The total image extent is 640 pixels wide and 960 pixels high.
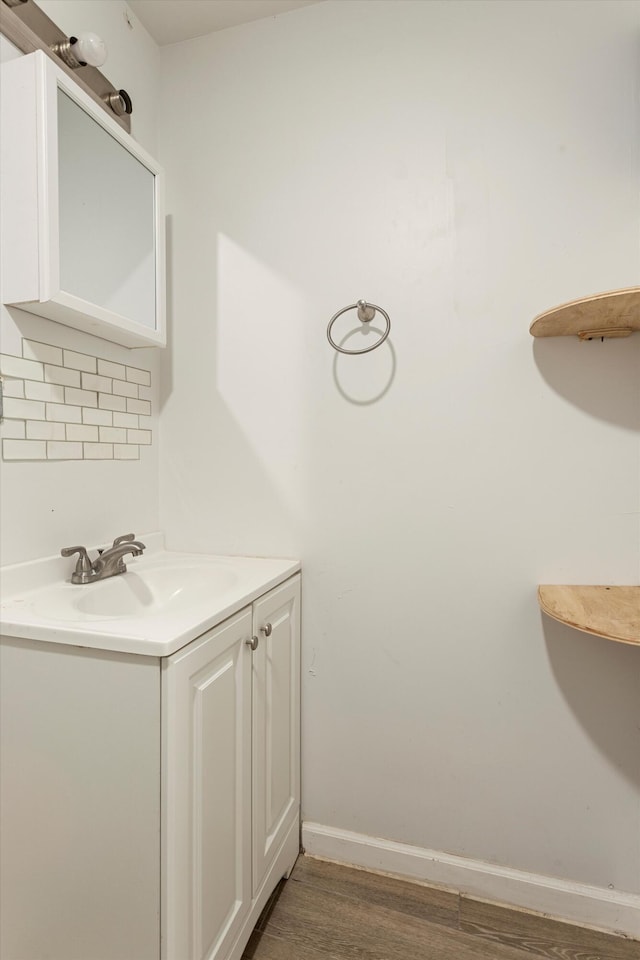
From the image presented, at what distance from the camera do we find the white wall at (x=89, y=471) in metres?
1.19

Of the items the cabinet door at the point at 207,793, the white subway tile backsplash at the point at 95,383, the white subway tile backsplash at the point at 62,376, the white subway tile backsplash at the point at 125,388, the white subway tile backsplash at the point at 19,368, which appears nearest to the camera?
the cabinet door at the point at 207,793

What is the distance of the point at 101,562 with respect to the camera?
4.30 feet

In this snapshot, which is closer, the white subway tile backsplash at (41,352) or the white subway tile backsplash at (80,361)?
the white subway tile backsplash at (41,352)

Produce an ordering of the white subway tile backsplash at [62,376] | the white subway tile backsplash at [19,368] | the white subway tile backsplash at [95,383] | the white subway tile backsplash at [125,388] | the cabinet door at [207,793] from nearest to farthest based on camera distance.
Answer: the cabinet door at [207,793], the white subway tile backsplash at [19,368], the white subway tile backsplash at [62,376], the white subway tile backsplash at [95,383], the white subway tile backsplash at [125,388]

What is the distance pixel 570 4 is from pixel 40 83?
134 cm

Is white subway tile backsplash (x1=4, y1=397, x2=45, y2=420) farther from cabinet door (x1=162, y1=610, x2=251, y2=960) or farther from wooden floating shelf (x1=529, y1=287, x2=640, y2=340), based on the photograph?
wooden floating shelf (x1=529, y1=287, x2=640, y2=340)

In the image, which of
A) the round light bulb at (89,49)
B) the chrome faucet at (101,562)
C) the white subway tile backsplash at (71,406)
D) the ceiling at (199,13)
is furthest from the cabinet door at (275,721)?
the ceiling at (199,13)

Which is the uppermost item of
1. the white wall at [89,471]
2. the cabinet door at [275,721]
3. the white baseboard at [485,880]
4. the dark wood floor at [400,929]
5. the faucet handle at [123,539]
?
the white wall at [89,471]

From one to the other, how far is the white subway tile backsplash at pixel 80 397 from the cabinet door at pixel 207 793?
739 millimetres

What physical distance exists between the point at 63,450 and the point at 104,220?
2.08ft

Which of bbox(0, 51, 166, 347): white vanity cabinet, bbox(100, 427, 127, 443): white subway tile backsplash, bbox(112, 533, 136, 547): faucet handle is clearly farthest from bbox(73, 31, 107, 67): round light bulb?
bbox(112, 533, 136, 547): faucet handle

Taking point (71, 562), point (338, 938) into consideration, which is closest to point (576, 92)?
point (71, 562)

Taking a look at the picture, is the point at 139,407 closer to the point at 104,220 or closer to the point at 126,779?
the point at 104,220

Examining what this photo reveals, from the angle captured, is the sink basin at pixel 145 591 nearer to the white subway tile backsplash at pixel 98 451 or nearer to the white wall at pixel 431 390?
the white wall at pixel 431 390
